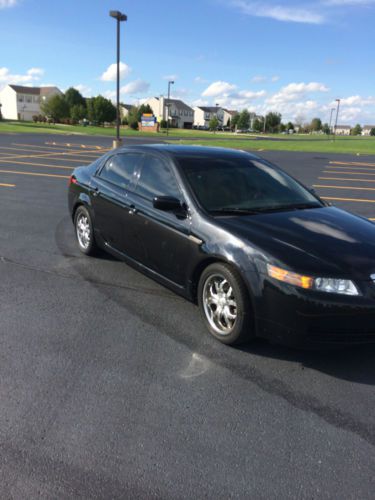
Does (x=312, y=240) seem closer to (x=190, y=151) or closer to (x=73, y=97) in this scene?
(x=190, y=151)

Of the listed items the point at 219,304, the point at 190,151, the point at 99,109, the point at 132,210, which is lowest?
the point at 219,304

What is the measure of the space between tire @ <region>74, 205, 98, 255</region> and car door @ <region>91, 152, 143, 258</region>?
24cm

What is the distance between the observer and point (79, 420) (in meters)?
2.70

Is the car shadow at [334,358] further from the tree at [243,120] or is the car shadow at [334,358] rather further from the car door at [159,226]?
the tree at [243,120]

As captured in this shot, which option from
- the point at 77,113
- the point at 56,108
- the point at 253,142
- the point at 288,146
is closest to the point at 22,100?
the point at 56,108

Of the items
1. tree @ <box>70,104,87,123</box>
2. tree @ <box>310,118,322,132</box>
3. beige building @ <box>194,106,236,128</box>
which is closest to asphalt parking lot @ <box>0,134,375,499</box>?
tree @ <box>70,104,87,123</box>

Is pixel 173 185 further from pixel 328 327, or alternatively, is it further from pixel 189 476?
pixel 189 476

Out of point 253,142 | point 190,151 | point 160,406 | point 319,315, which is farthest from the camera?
point 253,142

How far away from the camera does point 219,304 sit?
12.0 feet

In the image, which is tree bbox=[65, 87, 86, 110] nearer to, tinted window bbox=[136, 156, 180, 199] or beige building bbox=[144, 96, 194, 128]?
beige building bbox=[144, 96, 194, 128]

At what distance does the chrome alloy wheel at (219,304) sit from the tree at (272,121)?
14591cm

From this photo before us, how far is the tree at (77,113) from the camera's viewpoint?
3903 inches

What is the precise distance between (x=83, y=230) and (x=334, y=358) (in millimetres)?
3703

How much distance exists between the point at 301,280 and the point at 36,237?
4.92m
